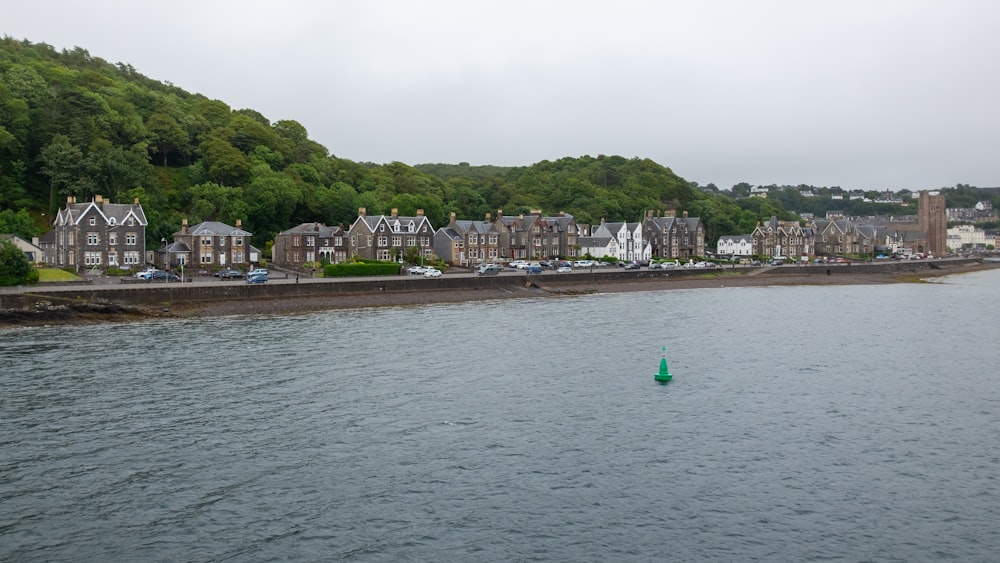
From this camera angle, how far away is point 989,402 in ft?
101

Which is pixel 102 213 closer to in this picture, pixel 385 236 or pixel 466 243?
pixel 385 236

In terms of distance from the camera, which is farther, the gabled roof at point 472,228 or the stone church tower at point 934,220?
the stone church tower at point 934,220

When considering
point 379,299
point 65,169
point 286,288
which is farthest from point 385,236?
point 65,169

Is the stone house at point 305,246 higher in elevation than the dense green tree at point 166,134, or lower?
lower

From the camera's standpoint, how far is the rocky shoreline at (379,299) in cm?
5072

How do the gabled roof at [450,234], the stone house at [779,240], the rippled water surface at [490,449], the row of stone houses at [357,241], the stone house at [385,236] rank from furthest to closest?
the stone house at [779,240] → the gabled roof at [450,234] → the stone house at [385,236] → the row of stone houses at [357,241] → the rippled water surface at [490,449]

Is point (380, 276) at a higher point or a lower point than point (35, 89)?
lower

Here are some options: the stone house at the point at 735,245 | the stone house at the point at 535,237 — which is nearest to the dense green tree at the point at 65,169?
the stone house at the point at 535,237

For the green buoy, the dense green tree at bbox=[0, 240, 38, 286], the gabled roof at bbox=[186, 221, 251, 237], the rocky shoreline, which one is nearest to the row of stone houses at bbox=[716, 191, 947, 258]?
the rocky shoreline

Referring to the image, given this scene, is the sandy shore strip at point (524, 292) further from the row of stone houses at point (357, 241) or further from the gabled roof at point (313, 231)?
the gabled roof at point (313, 231)

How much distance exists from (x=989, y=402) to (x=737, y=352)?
Answer: 43.9 ft

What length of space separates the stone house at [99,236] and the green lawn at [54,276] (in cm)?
439

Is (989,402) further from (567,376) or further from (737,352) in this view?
(567,376)

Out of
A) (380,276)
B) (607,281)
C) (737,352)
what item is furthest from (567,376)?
(607,281)
